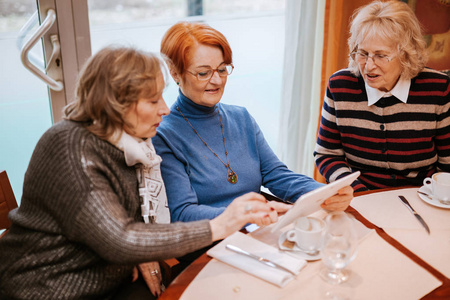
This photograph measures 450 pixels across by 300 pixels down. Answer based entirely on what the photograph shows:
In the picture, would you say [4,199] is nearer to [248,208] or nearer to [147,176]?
[147,176]

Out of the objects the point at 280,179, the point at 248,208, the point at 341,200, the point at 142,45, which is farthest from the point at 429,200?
the point at 142,45

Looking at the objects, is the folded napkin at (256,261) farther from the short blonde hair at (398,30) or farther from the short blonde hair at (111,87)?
the short blonde hair at (398,30)

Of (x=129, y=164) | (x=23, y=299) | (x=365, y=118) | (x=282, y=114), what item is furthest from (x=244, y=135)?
(x=282, y=114)

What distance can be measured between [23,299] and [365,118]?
1479 millimetres

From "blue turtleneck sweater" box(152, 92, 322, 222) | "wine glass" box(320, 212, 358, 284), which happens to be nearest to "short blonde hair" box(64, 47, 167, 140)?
"blue turtleneck sweater" box(152, 92, 322, 222)

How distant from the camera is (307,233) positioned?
1193mm

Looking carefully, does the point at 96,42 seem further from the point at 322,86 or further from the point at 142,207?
the point at 142,207

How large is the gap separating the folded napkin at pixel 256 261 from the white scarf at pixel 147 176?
0.89 ft

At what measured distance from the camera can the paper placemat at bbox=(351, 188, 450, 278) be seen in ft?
4.02

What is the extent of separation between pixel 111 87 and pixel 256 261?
61 centimetres

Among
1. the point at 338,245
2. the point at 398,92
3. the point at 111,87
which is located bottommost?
the point at 338,245

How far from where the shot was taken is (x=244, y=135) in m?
1.86

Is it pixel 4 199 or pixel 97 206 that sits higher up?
pixel 97 206

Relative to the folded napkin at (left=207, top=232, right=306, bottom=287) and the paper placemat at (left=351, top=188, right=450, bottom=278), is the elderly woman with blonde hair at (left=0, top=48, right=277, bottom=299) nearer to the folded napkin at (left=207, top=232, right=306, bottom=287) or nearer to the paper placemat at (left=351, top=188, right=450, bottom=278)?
the folded napkin at (left=207, top=232, right=306, bottom=287)
